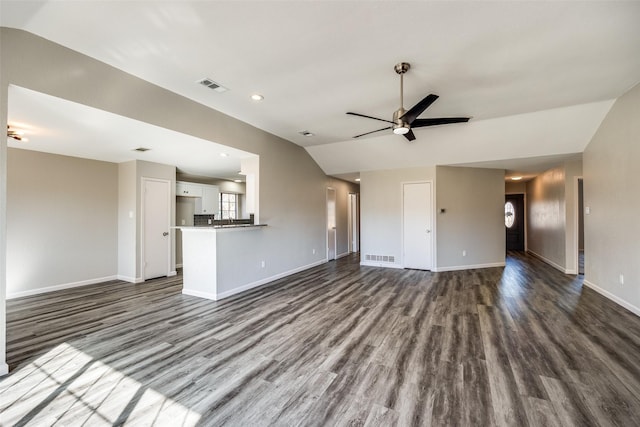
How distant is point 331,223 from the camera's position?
7.91m

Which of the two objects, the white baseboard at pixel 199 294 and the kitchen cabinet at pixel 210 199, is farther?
the kitchen cabinet at pixel 210 199

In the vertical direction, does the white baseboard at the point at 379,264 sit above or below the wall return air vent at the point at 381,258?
below

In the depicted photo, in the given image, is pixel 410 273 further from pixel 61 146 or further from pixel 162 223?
pixel 61 146

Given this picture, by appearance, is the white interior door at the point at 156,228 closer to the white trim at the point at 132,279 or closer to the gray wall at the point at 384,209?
the white trim at the point at 132,279

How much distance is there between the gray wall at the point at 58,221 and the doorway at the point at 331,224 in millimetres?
4994

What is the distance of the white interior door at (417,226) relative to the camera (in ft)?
20.8

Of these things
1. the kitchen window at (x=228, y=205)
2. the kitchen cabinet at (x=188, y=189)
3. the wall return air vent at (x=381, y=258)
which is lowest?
the wall return air vent at (x=381, y=258)

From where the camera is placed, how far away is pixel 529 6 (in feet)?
6.84

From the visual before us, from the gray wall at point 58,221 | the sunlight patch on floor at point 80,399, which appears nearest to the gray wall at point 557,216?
the sunlight patch on floor at point 80,399

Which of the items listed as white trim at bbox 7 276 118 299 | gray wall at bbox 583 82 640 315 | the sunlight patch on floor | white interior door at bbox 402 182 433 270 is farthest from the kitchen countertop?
gray wall at bbox 583 82 640 315

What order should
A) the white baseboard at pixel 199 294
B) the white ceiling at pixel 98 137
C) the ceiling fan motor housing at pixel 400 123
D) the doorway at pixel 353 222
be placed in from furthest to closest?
1. the doorway at pixel 353 222
2. the white baseboard at pixel 199 294
3. the ceiling fan motor housing at pixel 400 123
4. the white ceiling at pixel 98 137

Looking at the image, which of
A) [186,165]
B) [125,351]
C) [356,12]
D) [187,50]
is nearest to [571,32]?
[356,12]

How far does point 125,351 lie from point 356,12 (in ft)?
12.3

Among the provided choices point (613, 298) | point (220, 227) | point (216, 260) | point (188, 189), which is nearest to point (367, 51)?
point (220, 227)
